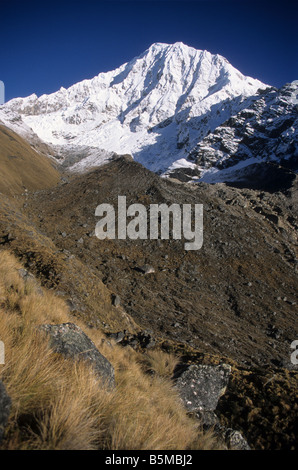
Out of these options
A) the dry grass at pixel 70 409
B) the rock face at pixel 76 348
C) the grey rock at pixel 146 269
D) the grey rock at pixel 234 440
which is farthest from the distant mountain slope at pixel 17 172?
the grey rock at pixel 234 440

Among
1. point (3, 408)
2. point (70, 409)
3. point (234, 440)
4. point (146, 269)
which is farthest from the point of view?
point (146, 269)

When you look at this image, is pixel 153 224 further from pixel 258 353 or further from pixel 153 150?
pixel 153 150

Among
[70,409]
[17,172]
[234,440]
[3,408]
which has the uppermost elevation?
[17,172]

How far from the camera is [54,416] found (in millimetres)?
1816

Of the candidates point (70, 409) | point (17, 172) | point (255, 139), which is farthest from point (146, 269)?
point (255, 139)

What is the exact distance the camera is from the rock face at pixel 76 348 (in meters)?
2.87

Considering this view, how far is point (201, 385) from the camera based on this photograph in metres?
3.92

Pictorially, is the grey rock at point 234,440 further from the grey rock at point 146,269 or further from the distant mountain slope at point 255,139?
the distant mountain slope at point 255,139

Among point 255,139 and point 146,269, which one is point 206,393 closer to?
point 146,269

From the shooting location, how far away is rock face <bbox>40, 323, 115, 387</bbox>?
287 cm

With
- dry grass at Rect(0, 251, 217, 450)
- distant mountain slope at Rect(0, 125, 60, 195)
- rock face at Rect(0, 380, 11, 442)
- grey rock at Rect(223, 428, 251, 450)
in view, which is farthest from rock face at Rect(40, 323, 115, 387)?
distant mountain slope at Rect(0, 125, 60, 195)

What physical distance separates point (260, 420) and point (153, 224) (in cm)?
1506

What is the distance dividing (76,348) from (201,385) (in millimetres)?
2137

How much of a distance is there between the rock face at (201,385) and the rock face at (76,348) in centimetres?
131
